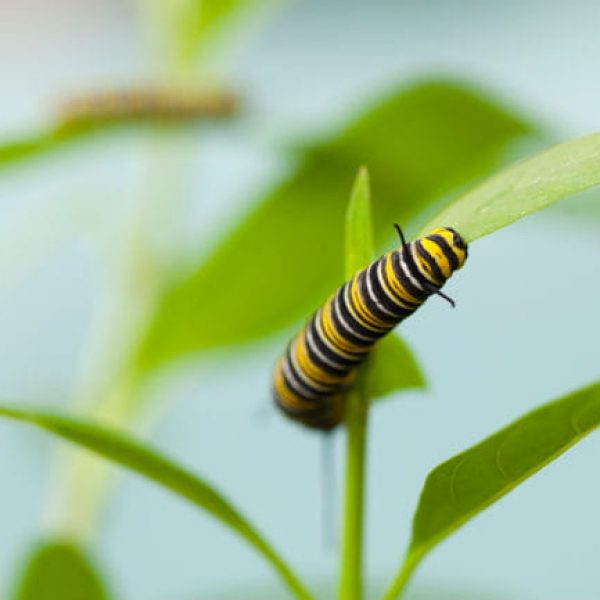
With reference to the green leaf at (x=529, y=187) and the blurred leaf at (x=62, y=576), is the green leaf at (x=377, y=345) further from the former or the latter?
the blurred leaf at (x=62, y=576)

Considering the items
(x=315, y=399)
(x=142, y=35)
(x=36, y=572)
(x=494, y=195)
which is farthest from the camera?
(x=142, y=35)

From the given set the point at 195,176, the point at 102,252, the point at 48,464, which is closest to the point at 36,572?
the point at 102,252

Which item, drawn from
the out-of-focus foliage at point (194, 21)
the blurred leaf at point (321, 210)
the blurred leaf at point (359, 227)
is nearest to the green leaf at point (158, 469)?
the blurred leaf at point (359, 227)

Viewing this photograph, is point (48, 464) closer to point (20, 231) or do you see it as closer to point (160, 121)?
point (20, 231)

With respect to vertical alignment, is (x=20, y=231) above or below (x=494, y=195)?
above

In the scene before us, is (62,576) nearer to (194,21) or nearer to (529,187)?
(529,187)

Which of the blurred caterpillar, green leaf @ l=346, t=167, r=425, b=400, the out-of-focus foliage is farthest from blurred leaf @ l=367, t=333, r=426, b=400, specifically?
the out-of-focus foliage

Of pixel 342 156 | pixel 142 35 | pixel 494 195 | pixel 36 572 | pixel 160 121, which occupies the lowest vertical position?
pixel 494 195
